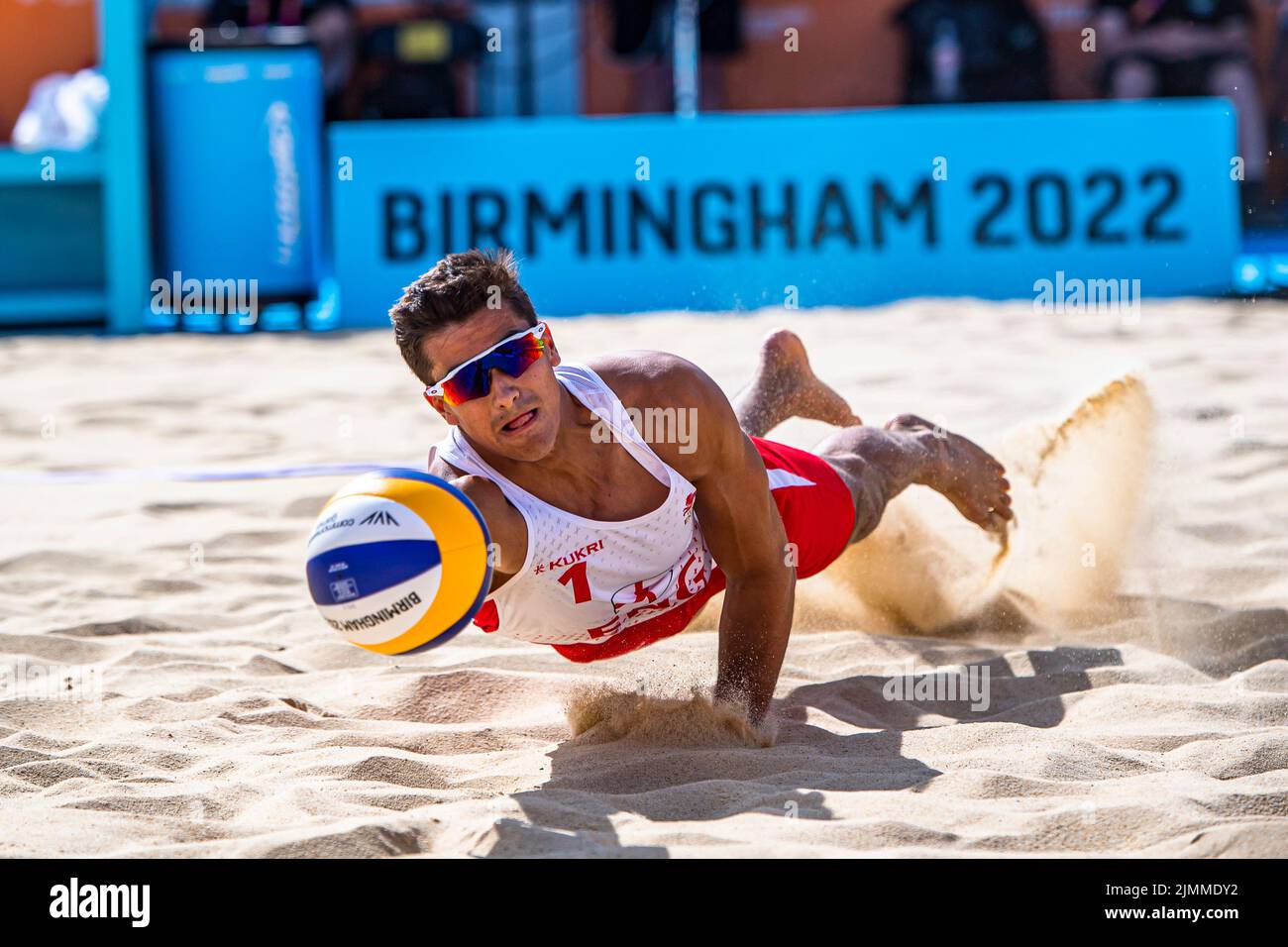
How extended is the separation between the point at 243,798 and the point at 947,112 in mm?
7536

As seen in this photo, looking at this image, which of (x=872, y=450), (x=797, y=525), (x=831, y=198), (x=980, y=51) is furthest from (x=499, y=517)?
(x=980, y=51)

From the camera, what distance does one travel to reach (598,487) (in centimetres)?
280

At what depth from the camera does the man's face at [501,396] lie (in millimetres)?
2613

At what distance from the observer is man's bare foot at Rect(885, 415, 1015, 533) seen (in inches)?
146

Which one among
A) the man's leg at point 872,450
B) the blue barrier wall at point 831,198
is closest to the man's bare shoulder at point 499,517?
the man's leg at point 872,450

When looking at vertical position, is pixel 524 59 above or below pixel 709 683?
above

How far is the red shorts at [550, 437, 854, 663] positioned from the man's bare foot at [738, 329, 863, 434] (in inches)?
16.4

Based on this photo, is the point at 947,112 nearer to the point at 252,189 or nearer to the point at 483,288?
the point at 252,189

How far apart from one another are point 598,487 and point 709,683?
21.9 inches

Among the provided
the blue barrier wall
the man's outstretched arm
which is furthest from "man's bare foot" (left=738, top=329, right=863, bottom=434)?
the blue barrier wall

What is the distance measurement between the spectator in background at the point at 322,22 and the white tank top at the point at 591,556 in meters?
10.2

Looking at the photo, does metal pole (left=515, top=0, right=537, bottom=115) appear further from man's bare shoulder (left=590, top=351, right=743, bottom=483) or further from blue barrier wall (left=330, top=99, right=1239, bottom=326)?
man's bare shoulder (left=590, top=351, right=743, bottom=483)

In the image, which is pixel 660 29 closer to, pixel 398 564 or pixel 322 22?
pixel 322 22
